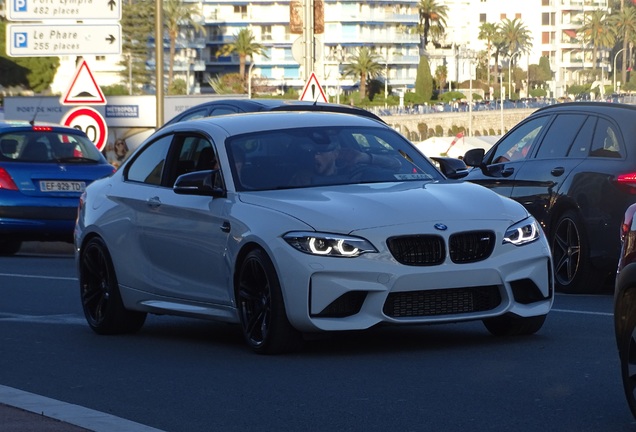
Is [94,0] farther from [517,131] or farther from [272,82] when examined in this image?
[272,82]

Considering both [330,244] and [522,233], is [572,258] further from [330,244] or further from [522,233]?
[330,244]

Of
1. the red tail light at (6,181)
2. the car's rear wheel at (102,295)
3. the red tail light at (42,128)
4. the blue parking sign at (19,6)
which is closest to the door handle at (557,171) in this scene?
the car's rear wheel at (102,295)

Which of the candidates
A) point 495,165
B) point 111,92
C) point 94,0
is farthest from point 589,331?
point 111,92

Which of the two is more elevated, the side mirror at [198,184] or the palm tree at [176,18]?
the palm tree at [176,18]

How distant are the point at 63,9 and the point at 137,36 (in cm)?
13937

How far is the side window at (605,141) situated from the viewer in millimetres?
13570

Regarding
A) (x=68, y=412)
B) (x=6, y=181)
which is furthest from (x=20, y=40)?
(x=68, y=412)

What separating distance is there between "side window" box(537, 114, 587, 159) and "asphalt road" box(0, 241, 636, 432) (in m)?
2.67

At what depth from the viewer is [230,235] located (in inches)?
383

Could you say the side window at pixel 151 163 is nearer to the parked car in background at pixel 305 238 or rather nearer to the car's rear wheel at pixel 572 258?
the parked car in background at pixel 305 238

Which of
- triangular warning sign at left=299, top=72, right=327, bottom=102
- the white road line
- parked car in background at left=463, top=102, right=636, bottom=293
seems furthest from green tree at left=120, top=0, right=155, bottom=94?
the white road line

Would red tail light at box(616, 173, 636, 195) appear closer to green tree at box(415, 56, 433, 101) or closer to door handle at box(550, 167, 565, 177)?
door handle at box(550, 167, 565, 177)

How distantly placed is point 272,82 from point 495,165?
17487cm

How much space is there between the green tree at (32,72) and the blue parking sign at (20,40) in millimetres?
130030
